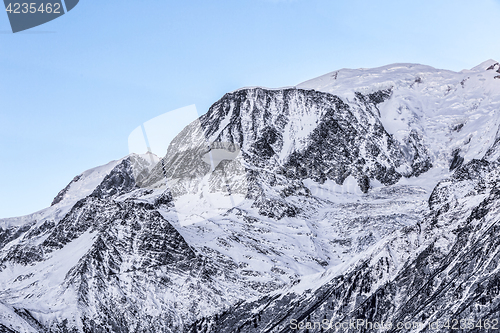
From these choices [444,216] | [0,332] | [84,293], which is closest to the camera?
[444,216]

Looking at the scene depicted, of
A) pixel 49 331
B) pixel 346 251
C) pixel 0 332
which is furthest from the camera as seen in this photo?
pixel 346 251

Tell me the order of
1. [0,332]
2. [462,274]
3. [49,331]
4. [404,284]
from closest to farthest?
[462,274] → [404,284] → [0,332] → [49,331]

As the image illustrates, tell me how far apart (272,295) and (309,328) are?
90.2 ft

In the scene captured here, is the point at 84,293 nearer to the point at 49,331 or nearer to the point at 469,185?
the point at 49,331

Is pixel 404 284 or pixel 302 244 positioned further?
pixel 302 244

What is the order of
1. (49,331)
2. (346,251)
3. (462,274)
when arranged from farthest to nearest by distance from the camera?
1. (346,251)
2. (49,331)
3. (462,274)

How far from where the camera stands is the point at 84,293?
6363 inches

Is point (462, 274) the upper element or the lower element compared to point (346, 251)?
upper

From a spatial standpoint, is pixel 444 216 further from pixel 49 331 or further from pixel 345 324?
pixel 49 331

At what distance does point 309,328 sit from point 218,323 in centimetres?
3319

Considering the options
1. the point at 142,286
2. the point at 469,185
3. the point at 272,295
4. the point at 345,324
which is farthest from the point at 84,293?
the point at 469,185

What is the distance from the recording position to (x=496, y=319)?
82.5 meters

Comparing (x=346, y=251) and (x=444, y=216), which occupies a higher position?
(x=444, y=216)

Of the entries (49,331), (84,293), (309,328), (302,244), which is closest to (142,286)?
(84,293)
